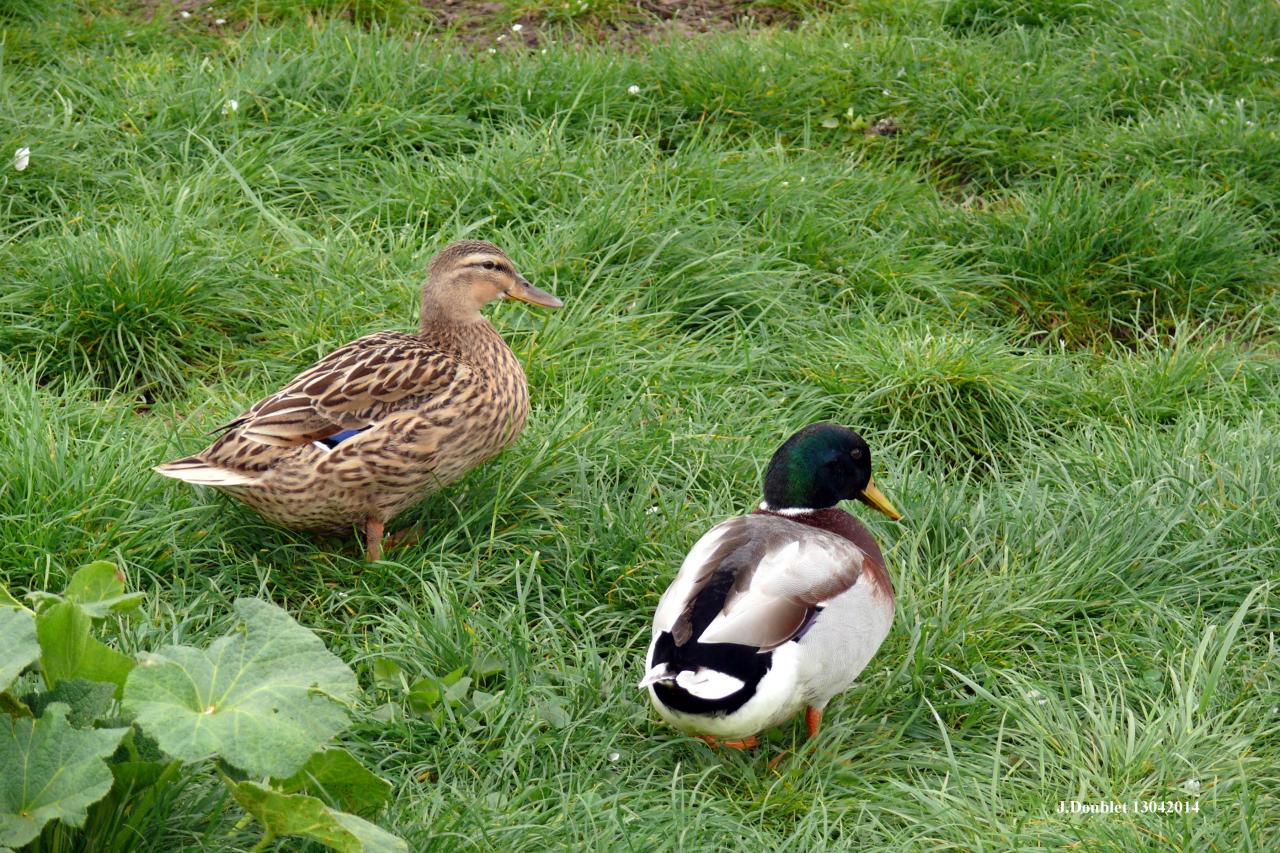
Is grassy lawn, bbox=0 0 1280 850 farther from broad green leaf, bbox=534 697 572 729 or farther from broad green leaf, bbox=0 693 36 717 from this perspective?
broad green leaf, bbox=0 693 36 717

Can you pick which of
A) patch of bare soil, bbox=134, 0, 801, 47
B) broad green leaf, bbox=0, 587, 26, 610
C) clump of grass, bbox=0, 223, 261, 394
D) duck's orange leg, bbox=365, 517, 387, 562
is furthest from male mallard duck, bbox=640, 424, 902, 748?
patch of bare soil, bbox=134, 0, 801, 47

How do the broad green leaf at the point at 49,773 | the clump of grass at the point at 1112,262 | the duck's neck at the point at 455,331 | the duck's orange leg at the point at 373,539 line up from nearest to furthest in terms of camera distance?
1. the broad green leaf at the point at 49,773
2. the duck's orange leg at the point at 373,539
3. the duck's neck at the point at 455,331
4. the clump of grass at the point at 1112,262

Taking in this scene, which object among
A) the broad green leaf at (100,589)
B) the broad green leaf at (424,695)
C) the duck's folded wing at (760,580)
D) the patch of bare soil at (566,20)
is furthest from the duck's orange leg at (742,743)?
the patch of bare soil at (566,20)

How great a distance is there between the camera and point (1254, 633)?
3.70 metres

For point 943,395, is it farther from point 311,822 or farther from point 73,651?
point 73,651

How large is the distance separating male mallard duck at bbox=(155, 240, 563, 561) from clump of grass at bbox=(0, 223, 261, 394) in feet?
2.62

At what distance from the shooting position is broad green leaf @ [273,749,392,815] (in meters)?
2.65

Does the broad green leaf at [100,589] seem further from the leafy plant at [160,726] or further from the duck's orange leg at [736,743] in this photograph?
the duck's orange leg at [736,743]

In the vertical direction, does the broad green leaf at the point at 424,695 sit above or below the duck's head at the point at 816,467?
below

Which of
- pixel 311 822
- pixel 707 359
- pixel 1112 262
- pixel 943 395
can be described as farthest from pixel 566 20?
pixel 311 822

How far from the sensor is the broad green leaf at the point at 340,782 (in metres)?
2.65

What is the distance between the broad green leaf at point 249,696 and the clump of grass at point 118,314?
2.03 m

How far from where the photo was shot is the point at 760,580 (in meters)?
3.13

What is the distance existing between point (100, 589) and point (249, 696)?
485 millimetres
